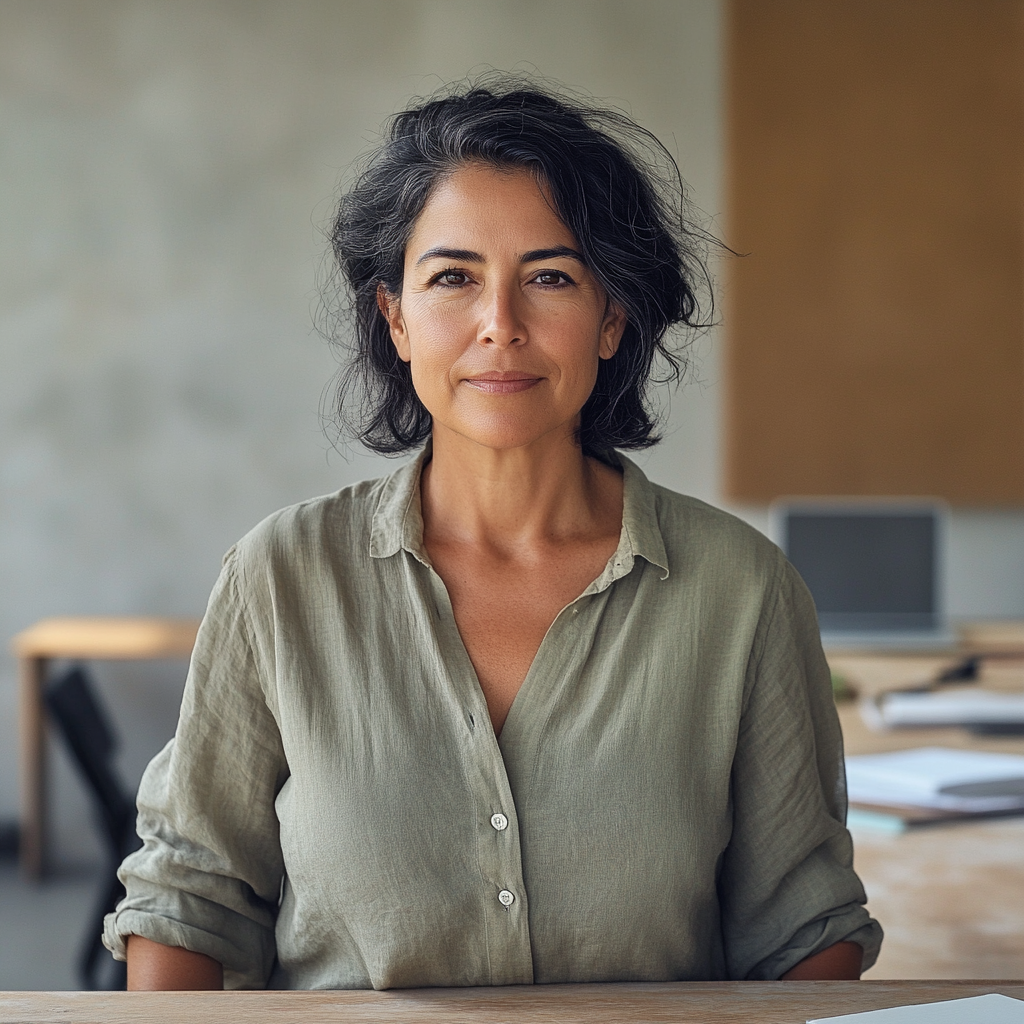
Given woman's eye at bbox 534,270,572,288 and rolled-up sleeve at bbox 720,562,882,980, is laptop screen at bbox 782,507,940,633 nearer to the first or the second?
rolled-up sleeve at bbox 720,562,882,980

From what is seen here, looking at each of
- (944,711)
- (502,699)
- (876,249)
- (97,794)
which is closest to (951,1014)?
(502,699)

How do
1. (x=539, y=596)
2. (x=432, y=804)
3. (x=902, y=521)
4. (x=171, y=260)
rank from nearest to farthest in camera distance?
(x=432, y=804) < (x=539, y=596) < (x=902, y=521) < (x=171, y=260)

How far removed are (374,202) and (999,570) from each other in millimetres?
3921

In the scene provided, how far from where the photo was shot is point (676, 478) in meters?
4.64

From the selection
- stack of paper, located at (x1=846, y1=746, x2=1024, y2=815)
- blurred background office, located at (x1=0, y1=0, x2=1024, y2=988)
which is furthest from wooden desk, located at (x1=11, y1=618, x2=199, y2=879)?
stack of paper, located at (x1=846, y1=746, x2=1024, y2=815)

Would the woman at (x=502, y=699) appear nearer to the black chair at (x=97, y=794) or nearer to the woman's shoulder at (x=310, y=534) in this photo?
the woman's shoulder at (x=310, y=534)

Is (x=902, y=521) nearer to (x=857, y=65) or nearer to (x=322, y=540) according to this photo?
(x=857, y=65)

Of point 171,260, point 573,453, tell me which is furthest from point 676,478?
point 573,453

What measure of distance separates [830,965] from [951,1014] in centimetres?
25

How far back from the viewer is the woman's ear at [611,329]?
4.36 feet

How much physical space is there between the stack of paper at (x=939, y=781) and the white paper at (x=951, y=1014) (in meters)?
0.91

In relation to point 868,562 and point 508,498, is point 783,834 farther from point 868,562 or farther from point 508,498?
point 868,562

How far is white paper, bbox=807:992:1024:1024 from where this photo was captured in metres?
1.02

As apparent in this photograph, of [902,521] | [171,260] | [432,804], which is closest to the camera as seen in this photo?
[432,804]
